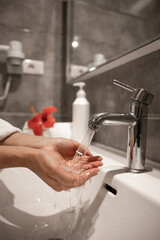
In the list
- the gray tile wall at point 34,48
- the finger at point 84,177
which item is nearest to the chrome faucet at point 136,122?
the finger at point 84,177

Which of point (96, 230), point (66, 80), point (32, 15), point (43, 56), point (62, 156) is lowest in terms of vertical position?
point (96, 230)

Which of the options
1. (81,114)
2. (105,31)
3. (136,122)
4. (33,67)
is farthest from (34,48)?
(136,122)

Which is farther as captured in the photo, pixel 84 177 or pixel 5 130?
pixel 5 130

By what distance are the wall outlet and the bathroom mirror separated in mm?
160

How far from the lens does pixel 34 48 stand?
1.09 m

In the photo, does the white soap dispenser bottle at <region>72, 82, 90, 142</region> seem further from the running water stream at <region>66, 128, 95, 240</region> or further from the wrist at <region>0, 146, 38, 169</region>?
the wrist at <region>0, 146, 38, 169</region>

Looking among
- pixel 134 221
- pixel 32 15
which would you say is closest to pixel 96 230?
pixel 134 221

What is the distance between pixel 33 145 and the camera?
0.51 meters

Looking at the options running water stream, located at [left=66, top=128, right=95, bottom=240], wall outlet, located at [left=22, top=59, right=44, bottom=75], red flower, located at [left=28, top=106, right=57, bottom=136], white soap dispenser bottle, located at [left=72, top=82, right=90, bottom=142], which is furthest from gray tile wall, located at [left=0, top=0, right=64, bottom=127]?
running water stream, located at [left=66, top=128, right=95, bottom=240]

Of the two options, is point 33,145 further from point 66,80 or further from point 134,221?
point 66,80

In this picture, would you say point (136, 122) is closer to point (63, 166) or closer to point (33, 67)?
point (63, 166)

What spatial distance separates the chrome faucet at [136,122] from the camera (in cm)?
43

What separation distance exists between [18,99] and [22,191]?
63cm

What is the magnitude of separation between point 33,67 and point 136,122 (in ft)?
2.64
